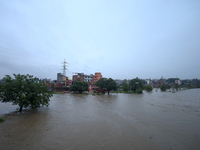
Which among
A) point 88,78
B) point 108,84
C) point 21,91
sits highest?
point 88,78

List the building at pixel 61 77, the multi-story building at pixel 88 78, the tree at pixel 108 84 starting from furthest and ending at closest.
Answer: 1. the multi-story building at pixel 88 78
2. the building at pixel 61 77
3. the tree at pixel 108 84

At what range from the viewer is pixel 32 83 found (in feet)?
40.3

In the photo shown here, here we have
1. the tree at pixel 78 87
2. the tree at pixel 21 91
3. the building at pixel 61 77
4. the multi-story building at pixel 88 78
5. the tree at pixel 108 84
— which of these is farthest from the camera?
the multi-story building at pixel 88 78

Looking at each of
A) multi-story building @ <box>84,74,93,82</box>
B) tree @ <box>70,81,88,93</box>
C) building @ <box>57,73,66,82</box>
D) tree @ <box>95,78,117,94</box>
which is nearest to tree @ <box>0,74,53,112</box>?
tree @ <box>70,81,88,93</box>

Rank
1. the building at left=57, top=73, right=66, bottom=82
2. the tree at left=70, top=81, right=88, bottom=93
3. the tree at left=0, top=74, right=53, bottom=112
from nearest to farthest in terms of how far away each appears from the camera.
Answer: the tree at left=0, top=74, right=53, bottom=112, the tree at left=70, top=81, right=88, bottom=93, the building at left=57, top=73, right=66, bottom=82

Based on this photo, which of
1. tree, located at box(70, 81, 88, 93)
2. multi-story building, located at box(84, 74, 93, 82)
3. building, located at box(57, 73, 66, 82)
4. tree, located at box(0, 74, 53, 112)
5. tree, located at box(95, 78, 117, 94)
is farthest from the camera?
multi-story building, located at box(84, 74, 93, 82)

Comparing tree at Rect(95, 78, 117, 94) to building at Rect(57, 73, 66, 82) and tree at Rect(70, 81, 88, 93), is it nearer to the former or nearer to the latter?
tree at Rect(70, 81, 88, 93)

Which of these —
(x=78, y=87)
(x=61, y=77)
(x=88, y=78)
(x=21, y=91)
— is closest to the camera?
(x=21, y=91)

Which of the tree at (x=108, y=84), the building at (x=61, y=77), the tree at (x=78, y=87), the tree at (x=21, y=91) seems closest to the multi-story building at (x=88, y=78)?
the building at (x=61, y=77)

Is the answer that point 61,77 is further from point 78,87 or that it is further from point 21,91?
point 21,91

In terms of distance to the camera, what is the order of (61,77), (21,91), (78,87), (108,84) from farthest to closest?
1. (61,77)
2. (78,87)
3. (108,84)
4. (21,91)

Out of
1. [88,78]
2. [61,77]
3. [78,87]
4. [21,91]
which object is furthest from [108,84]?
[21,91]

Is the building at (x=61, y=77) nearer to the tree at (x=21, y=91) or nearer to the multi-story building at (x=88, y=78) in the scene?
the multi-story building at (x=88, y=78)

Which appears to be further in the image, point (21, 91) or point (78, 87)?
point (78, 87)
